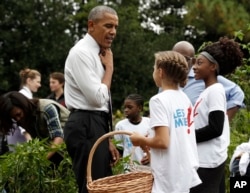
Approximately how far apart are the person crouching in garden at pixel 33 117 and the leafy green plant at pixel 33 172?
0.37ft

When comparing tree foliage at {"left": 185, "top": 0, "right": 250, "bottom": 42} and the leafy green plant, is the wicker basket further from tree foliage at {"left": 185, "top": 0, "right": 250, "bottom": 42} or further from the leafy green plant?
tree foliage at {"left": 185, "top": 0, "right": 250, "bottom": 42}

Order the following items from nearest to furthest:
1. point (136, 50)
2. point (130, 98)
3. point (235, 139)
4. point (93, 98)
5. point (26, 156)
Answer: point (93, 98) → point (26, 156) → point (235, 139) → point (130, 98) → point (136, 50)

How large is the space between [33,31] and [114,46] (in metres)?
2.89

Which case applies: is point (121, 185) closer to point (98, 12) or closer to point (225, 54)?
point (98, 12)

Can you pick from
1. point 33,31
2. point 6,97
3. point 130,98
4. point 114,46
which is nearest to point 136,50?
point 114,46

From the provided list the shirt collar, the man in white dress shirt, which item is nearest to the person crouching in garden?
the man in white dress shirt

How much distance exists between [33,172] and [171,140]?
→ 5.94 ft

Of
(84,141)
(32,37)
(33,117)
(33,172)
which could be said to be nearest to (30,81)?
(33,117)

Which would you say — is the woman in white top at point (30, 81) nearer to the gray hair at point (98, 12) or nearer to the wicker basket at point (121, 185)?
the gray hair at point (98, 12)

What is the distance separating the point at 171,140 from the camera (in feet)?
15.5

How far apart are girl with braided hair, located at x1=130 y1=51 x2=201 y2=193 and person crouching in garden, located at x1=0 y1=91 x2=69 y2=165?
1629 millimetres

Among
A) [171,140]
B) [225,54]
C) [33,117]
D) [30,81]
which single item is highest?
[30,81]

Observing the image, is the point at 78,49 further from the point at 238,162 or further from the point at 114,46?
the point at 114,46

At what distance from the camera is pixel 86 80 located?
16.8 ft
